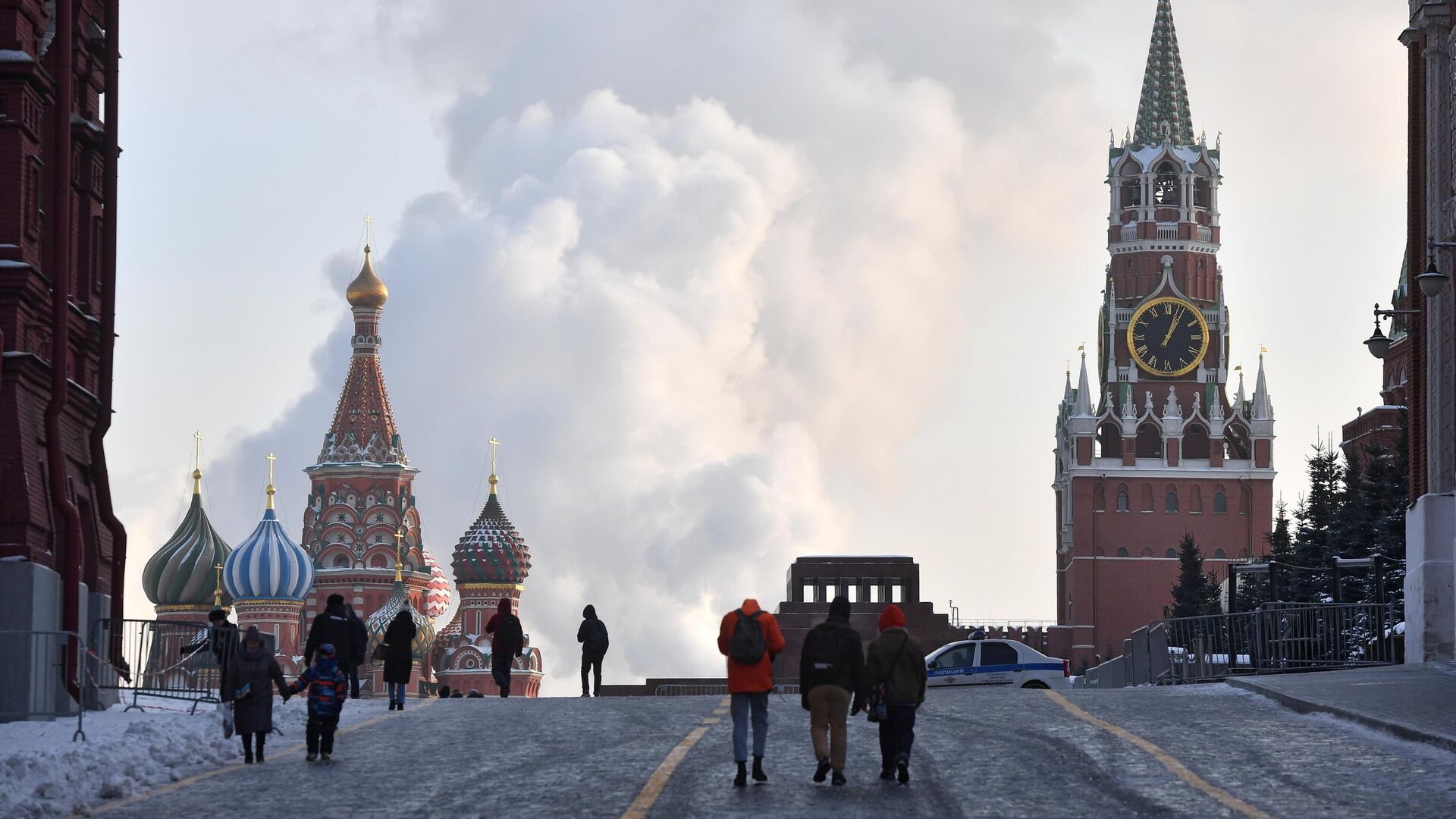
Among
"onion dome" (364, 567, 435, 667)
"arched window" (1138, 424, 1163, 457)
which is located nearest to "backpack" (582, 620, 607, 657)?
"onion dome" (364, 567, 435, 667)

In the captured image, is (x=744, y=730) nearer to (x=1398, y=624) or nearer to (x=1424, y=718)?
(x=1424, y=718)

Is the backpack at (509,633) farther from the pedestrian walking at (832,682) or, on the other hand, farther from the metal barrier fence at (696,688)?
the metal barrier fence at (696,688)

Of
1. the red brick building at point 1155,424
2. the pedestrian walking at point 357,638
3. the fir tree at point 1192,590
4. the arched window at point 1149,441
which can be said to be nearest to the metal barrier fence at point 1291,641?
the pedestrian walking at point 357,638

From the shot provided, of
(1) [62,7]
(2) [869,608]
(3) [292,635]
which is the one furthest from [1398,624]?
(3) [292,635]

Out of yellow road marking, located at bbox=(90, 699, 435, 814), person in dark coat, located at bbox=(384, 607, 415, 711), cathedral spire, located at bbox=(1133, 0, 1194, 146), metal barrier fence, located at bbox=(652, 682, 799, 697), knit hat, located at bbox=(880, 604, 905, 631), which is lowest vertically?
metal barrier fence, located at bbox=(652, 682, 799, 697)

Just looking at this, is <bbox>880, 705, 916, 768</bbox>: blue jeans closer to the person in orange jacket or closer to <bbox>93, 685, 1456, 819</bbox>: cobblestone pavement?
<bbox>93, 685, 1456, 819</bbox>: cobblestone pavement

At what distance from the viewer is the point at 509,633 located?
38.1 m

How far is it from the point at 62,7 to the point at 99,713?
1045 cm

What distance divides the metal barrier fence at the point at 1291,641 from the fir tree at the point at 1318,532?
1548cm

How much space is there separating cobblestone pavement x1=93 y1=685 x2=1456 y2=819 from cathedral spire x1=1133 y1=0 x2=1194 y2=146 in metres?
144

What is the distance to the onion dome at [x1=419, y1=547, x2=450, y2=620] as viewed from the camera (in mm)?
181125

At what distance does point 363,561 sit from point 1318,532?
377ft

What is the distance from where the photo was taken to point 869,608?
405 feet

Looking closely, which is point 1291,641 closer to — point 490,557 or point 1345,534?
point 1345,534
